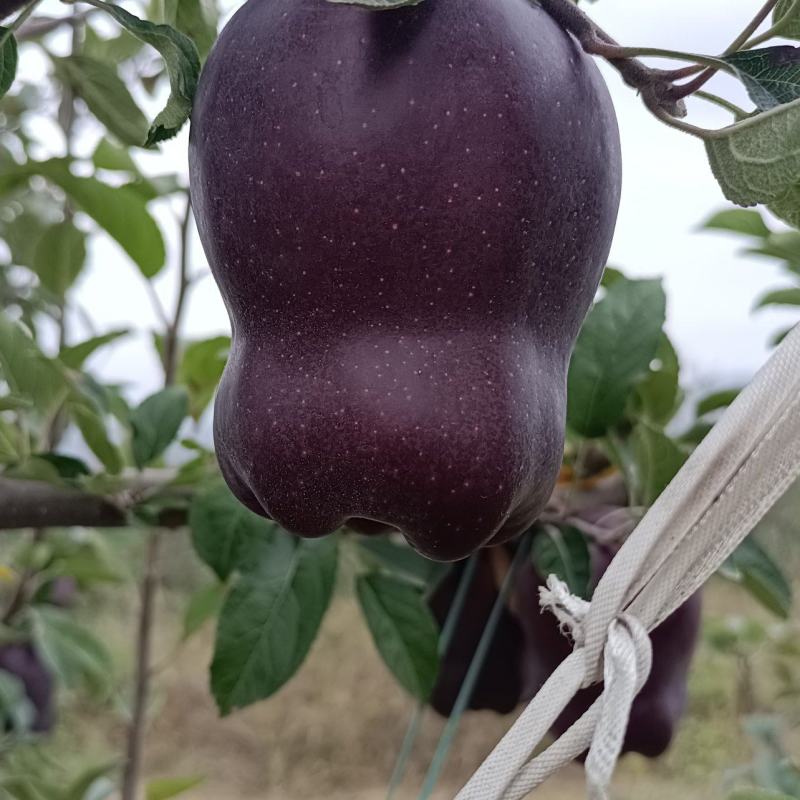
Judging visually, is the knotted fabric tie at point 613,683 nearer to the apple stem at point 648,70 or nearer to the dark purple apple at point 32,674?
the apple stem at point 648,70

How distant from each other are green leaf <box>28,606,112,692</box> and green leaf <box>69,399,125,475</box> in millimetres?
442

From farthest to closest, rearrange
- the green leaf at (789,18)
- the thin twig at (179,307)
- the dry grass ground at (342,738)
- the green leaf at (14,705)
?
1. the dry grass ground at (342,738)
2. the green leaf at (14,705)
3. the thin twig at (179,307)
4. the green leaf at (789,18)

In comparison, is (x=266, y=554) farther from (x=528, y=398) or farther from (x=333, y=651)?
(x=333, y=651)

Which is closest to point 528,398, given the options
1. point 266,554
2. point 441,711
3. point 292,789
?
point 266,554

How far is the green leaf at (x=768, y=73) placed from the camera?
318 mm

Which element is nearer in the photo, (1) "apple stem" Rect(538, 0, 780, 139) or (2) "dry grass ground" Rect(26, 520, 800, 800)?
(1) "apple stem" Rect(538, 0, 780, 139)

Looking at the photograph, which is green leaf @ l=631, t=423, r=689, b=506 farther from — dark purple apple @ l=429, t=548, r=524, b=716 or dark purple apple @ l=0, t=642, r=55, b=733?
dark purple apple @ l=0, t=642, r=55, b=733

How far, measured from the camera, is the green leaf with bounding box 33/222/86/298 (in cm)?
76

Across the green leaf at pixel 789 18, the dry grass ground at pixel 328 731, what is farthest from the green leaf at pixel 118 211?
the dry grass ground at pixel 328 731

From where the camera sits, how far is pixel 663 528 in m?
0.27

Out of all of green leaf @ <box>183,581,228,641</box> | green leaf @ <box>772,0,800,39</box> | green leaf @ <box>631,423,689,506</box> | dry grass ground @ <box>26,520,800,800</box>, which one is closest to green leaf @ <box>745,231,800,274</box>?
green leaf @ <box>631,423,689,506</box>

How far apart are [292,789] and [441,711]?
2523 mm

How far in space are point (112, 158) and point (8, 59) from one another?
0.34 metres

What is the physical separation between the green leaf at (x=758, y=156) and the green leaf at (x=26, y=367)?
0.37m
